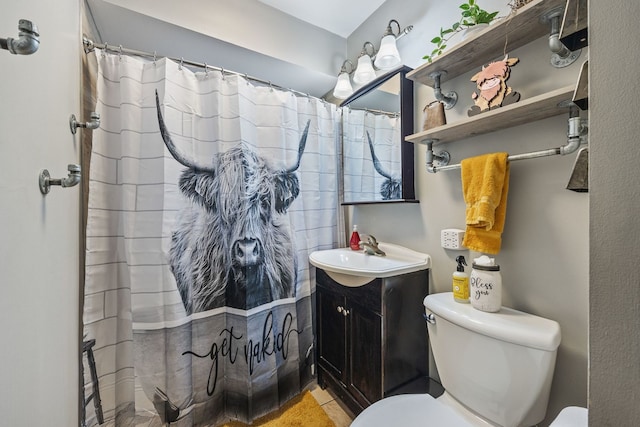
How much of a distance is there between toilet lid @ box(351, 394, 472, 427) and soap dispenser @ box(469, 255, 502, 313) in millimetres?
400

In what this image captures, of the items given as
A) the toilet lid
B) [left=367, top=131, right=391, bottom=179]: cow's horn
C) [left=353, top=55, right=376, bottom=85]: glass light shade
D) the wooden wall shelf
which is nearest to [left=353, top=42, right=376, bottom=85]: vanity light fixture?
[left=353, top=55, right=376, bottom=85]: glass light shade

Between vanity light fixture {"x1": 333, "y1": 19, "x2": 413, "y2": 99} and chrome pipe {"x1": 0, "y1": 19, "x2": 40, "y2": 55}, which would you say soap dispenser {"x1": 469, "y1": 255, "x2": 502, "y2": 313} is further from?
chrome pipe {"x1": 0, "y1": 19, "x2": 40, "y2": 55}

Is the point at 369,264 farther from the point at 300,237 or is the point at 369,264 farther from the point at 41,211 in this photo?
the point at 41,211

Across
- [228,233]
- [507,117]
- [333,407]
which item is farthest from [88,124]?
[333,407]

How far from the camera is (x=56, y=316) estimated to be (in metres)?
0.77

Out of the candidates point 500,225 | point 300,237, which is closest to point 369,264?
point 300,237

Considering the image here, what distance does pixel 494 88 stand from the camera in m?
0.95

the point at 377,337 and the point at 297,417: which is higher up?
the point at 377,337

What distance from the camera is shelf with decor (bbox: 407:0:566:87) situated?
80 centimetres

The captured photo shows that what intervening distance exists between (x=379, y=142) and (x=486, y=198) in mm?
767

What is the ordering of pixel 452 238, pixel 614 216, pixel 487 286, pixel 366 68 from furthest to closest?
1. pixel 366 68
2. pixel 452 238
3. pixel 487 286
4. pixel 614 216

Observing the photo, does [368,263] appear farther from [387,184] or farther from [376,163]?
[376,163]

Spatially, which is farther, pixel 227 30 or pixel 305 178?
pixel 305 178

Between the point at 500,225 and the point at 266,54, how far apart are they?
1.54 metres
